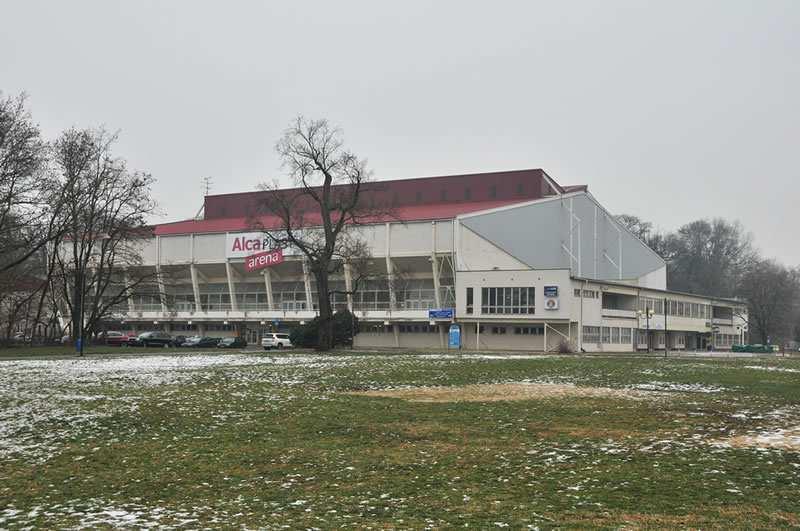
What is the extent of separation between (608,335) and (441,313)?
1796 centimetres

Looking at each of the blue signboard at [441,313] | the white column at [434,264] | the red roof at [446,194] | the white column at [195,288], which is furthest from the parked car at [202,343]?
the white column at [434,264]

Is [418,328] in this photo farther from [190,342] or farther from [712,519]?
[712,519]

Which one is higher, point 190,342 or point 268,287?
point 268,287

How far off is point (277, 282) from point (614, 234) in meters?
44.3

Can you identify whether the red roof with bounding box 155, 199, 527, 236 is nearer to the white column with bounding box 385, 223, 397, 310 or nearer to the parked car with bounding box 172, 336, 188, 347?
the white column with bounding box 385, 223, 397, 310

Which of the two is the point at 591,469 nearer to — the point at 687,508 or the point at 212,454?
the point at 687,508

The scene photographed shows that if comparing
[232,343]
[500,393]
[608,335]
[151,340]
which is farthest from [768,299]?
[500,393]

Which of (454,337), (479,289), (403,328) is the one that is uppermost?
(479,289)

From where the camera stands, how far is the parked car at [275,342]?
3066 inches

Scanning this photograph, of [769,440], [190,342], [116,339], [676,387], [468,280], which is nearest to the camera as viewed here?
[769,440]

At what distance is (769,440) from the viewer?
47.3 feet

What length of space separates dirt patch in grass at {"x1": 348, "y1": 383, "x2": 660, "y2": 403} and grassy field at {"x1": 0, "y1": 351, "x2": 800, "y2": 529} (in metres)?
0.12

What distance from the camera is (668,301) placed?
98.0 m

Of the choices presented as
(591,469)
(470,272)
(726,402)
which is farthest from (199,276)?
(591,469)
